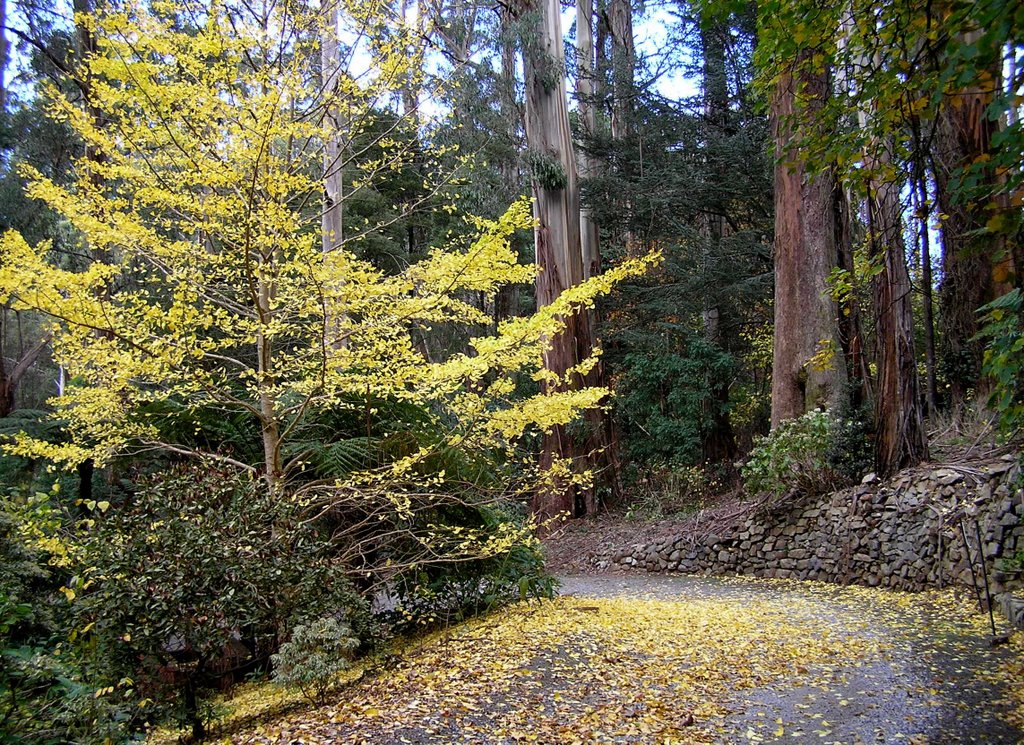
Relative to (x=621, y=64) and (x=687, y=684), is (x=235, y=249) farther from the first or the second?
(x=621, y=64)

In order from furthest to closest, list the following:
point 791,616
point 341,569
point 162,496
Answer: point 791,616, point 341,569, point 162,496

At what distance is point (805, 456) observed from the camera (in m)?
8.22

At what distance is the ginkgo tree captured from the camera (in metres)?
4.01

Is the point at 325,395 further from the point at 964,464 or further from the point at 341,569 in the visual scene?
the point at 964,464

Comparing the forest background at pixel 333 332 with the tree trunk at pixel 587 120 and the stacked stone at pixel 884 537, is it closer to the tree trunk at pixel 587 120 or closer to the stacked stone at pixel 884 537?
the stacked stone at pixel 884 537

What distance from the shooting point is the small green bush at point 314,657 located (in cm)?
380

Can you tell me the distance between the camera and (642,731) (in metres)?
3.35

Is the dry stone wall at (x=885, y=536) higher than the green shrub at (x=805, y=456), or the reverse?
the green shrub at (x=805, y=456)

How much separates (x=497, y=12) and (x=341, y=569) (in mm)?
11897

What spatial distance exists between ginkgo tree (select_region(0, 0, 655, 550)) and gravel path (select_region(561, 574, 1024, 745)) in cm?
245

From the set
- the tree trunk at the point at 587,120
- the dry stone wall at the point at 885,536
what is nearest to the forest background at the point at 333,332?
the dry stone wall at the point at 885,536

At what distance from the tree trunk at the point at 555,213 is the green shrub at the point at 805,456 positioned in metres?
4.03

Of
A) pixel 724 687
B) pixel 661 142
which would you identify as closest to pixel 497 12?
pixel 661 142

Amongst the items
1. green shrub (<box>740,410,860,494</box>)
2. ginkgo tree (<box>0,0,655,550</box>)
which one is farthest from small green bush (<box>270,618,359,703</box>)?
green shrub (<box>740,410,860,494</box>)
